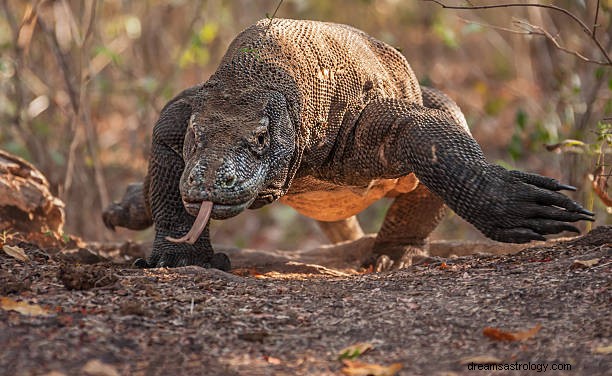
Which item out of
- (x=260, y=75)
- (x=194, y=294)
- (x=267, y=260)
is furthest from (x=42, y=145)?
(x=194, y=294)

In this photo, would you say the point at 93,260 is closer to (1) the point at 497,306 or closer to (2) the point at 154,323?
(2) the point at 154,323

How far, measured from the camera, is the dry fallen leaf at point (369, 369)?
127 inches

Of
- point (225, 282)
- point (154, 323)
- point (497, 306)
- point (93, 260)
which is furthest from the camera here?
point (93, 260)

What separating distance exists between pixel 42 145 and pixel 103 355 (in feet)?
21.5

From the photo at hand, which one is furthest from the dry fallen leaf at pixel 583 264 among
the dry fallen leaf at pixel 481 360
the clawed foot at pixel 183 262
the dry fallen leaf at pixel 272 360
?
the clawed foot at pixel 183 262

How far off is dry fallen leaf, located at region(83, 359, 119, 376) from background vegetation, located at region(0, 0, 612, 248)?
11.1 feet

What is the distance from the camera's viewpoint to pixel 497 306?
4004mm

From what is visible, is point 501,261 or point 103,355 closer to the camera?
point 103,355

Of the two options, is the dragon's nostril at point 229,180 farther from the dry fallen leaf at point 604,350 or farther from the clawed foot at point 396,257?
the clawed foot at point 396,257

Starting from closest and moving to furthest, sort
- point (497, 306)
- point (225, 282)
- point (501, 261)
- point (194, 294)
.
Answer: point (497, 306)
point (194, 294)
point (225, 282)
point (501, 261)

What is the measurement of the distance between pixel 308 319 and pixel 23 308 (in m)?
1.18

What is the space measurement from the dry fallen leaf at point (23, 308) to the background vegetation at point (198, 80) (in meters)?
3.24

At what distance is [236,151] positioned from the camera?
4.55m

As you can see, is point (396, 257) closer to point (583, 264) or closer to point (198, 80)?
point (583, 264)
